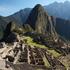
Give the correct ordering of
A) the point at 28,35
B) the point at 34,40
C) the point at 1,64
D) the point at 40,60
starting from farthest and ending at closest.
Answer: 1. the point at 28,35
2. the point at 34,40
3. the point at 40,60
4. the point at 1,64

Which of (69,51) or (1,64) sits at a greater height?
(1,64)

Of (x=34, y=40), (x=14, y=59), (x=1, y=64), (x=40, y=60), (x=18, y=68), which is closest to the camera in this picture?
(x=1, y=64)

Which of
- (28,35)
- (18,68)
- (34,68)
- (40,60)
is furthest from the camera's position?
(28,35)

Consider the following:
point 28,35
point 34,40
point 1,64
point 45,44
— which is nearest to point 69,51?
point 45,44

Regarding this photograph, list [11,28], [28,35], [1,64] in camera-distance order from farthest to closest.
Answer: [11,28]
[28,35]
[1,64]

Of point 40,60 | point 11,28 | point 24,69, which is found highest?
point 24,69

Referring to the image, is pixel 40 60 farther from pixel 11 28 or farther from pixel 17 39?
pixel 11 28

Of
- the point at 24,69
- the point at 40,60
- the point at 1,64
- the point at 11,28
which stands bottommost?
the point at 11,28

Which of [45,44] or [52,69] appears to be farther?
[45,44]

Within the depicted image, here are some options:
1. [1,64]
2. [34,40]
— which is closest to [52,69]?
[1,64]

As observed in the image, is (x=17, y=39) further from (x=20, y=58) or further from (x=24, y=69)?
(x=24, y=69)
